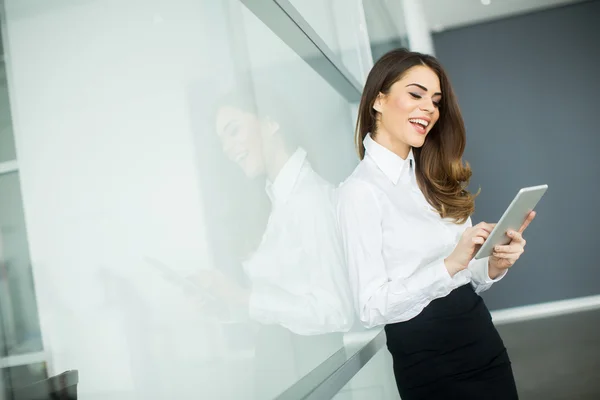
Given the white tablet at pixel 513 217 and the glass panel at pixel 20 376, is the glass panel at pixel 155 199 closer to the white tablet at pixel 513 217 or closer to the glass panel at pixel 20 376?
the glass panel at pixel 20 376

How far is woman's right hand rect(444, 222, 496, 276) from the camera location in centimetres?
154

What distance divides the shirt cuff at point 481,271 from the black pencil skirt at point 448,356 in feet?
0.40

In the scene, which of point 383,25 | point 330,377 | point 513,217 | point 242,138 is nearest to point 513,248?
point 513,217

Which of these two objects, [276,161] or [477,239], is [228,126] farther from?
[477,239]

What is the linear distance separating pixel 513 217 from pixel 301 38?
82 cm

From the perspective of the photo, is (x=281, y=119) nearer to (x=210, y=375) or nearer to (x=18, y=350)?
(x=210, y=375)

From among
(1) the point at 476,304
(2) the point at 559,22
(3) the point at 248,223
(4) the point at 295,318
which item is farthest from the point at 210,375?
(2) the point at 559,22

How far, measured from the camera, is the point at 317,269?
5.88ft

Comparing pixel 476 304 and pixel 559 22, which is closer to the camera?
pixel 476 304

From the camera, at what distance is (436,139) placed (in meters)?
2.01

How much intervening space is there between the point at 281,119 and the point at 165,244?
2.81 ft

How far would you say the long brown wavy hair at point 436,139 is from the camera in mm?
1852

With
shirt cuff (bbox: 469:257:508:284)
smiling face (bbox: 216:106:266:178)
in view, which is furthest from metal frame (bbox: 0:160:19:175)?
shirt cuff (bbox: 469:257:508:284)

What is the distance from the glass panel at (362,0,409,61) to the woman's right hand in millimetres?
2036
